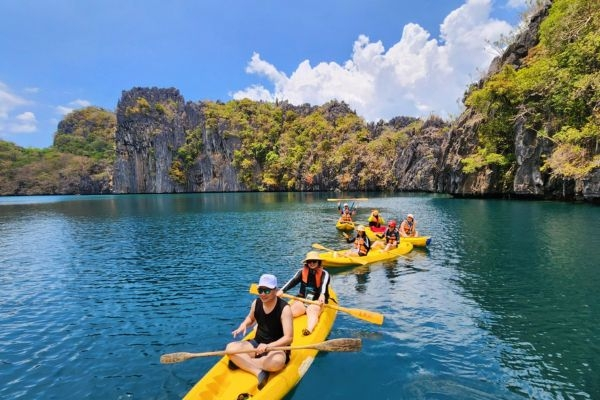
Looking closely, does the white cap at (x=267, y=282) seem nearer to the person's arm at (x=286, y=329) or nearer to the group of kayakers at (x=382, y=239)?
the person's arm at (x=286, y=329)

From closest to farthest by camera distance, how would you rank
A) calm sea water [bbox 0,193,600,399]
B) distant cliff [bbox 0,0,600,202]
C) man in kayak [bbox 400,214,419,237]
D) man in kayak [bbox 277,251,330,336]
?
calm sea water [bbox 0,193,600,399], man in kayak [bbox 277,251,330,336], man in kayak [bbox 400,214,419,237], distant cliff [bbox 0,0,600,202]

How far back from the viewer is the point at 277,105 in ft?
433

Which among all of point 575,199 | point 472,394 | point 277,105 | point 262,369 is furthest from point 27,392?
point 277,105

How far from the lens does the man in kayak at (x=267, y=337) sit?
20.7ft

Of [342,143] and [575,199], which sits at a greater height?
[342,143]

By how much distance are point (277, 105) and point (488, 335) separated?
129m

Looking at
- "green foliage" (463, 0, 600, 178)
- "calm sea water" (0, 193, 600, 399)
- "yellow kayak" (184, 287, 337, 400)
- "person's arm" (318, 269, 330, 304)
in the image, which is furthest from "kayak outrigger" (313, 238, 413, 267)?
"green foliage" (463, 0, 600, 178)

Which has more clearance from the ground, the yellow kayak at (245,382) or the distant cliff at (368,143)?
the distant cliff at (368,143)

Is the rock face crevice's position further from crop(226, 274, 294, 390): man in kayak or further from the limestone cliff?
crop(226, 274, 294, 390): man in kayak

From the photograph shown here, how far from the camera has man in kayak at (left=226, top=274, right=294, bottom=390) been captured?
20.7ft

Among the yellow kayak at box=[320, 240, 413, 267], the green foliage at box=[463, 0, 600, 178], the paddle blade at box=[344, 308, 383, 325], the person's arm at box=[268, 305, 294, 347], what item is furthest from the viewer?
the green foliage at box=[463, 0, 600, 178]

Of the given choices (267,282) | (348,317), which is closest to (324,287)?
(348,317)

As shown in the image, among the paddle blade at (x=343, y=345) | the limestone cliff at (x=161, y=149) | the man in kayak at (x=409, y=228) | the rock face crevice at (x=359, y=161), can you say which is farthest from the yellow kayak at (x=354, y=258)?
the limestone cliff at (x=161, y=149)

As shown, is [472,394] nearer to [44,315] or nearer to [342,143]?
[44,315]
